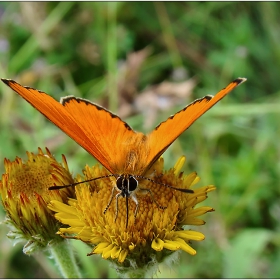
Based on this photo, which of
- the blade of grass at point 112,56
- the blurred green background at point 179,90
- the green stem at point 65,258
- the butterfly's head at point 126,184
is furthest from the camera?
the blade of grass at point 112,56

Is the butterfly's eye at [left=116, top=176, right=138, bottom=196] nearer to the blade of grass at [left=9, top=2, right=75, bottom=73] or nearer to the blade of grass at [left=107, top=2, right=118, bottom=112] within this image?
the blade of grass at [left=107, top=2, right=118, bottom=112]

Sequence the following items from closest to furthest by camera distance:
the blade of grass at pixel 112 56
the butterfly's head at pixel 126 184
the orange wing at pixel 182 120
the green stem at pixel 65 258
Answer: the orange wing at pixel 182 120 → the butterfly's head at pixel 126 184 → the green stem at pixel 65 258 → the blade of grass at pixel 112 56

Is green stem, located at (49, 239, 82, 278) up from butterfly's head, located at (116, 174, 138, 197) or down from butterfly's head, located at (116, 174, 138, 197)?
down

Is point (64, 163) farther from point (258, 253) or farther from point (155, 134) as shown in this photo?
point (258, 253)

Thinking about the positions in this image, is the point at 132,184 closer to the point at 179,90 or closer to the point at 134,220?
the point at 134,220

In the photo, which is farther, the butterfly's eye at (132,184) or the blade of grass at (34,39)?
the blade of grass at (34,39)

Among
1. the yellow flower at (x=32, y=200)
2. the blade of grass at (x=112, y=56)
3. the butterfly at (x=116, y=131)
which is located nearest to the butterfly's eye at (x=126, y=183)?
the butterfly at (x=116, y=131)

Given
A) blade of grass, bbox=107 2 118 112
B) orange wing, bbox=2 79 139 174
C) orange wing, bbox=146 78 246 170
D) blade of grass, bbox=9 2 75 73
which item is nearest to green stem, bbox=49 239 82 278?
orange wing, bbox=2 79 139 174

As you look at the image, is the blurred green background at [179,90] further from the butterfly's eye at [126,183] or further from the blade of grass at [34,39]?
the butterfly's eye at [126,183]
